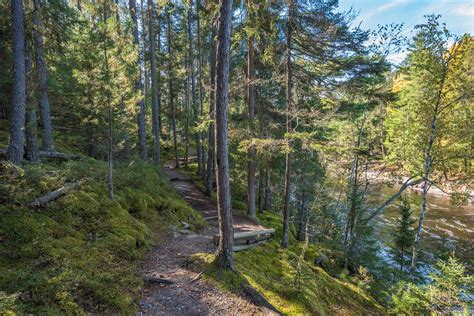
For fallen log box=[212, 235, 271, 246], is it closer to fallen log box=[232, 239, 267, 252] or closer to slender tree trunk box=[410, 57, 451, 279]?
fallen log box=[232, 239, 267, 252]

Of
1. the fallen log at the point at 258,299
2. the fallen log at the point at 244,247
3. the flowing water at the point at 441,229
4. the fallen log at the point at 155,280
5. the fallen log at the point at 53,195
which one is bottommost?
the flowing water at the point at 441,229

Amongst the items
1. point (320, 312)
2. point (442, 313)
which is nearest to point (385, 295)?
point (442, 313)

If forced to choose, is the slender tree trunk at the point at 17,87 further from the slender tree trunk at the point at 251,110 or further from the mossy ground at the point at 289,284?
the slender tree trunk at the point at 251,110

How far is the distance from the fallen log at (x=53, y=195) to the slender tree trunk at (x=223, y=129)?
3.96 metres

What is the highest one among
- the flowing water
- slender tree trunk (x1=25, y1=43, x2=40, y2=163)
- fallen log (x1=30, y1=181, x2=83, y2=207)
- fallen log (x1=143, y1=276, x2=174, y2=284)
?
slender tree trunk (x1=25, y1=43, x2=40, y2=163)

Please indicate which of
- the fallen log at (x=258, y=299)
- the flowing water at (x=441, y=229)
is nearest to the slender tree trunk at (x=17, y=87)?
the fallen log at (x=258, y=299)

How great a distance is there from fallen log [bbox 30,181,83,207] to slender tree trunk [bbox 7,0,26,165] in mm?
1250

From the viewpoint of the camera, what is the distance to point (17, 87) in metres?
6.22

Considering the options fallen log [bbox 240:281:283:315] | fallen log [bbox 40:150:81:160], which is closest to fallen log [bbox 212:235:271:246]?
fallen log [bbox 240:281:283:315]

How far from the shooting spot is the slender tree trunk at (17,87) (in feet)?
20.2

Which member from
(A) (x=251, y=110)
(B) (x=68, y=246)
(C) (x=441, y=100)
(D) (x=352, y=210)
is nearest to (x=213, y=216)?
(A) (x=251, y=110)

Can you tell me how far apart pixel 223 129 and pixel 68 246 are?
3.83 m

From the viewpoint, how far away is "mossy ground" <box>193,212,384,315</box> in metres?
5.55

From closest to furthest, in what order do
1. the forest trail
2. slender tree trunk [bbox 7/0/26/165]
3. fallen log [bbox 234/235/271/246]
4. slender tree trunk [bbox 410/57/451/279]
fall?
1. the forest trail
2. slender tree trunk [bbox 7/0/26/165]
3. fallen log [bbox 234/235/271/246]
4. slender tree trunk [bbox 410/57/451/279]
